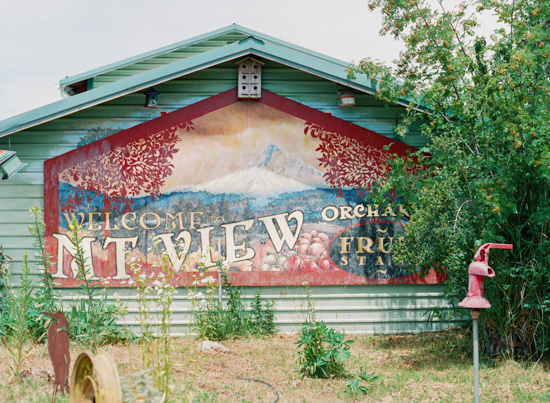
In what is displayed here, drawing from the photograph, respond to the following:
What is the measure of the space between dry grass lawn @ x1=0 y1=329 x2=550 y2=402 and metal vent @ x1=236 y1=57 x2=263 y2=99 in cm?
396

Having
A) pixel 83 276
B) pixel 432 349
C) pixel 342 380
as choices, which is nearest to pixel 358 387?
pixel 342 380

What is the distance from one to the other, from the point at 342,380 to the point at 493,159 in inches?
132

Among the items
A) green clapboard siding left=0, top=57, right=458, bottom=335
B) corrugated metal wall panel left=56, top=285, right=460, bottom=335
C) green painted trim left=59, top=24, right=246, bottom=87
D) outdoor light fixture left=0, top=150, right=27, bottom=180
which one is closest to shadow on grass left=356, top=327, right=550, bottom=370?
corrugated metal wall panel left=56, top=285, right=460, bottom=335

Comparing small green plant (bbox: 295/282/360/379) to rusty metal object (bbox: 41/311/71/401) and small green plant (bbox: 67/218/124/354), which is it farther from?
small green plant (bbox: 67/218/124/354)

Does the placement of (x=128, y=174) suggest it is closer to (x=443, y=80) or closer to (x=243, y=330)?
(x=243, y=330)

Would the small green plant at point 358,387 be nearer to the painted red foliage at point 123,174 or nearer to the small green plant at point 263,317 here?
the small green plant at point 263,317

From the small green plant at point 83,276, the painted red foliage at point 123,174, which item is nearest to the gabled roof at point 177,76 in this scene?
the painted red foliage at point 123,174

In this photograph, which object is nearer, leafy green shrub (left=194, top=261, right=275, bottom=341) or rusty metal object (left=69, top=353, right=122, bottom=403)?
rusty metal object (left=69, top=353, right=122, bottom=403)

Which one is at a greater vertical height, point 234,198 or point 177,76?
point 177,76

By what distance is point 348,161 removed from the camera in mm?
9031

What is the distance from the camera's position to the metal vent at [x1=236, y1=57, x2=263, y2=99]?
886 centimetres

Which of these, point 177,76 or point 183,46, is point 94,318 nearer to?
point 177,76

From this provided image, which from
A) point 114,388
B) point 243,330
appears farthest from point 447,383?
point 114,388

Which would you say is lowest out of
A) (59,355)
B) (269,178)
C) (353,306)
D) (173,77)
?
(353,306)
